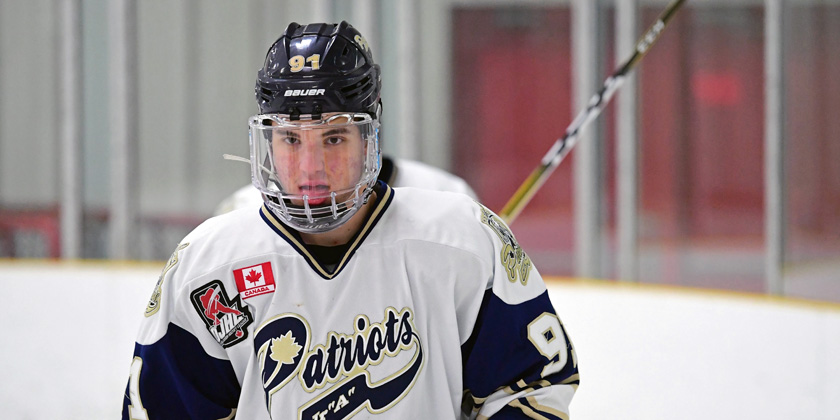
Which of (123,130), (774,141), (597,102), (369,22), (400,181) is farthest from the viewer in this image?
(123,130)

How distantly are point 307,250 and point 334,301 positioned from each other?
0.25 ft

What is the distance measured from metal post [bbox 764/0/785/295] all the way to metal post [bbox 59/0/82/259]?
3598 millimetres

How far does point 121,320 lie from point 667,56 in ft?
10.3

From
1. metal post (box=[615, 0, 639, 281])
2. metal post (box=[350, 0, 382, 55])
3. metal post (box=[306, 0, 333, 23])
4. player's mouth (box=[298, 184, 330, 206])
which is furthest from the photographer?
metal post (box=[306, 0, 333, 23])

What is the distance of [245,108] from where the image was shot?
547 centimetres

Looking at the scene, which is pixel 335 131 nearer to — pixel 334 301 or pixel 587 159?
pixel 334 301

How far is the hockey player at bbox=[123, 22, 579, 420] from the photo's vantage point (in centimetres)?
117

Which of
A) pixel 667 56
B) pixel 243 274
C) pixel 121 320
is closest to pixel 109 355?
pixel 121 320

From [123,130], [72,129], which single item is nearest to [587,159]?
[123,130]

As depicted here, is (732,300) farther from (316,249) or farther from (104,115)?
(104,115)

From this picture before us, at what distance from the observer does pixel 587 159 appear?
14.7 feet

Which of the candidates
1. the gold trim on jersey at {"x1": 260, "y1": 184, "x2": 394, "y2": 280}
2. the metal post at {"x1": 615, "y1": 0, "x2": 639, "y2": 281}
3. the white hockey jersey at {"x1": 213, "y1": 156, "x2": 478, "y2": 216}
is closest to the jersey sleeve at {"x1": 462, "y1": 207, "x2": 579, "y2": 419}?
the gold trim on jersey at {"x1": 260, "y1": 184, "x2": 394, "y2": 280}

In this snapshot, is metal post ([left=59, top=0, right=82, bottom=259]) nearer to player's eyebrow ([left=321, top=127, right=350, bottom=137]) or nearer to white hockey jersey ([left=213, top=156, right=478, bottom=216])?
white hockey jersey ([left=213, top=156, right=478, bottom=216])

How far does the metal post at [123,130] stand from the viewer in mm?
5133
